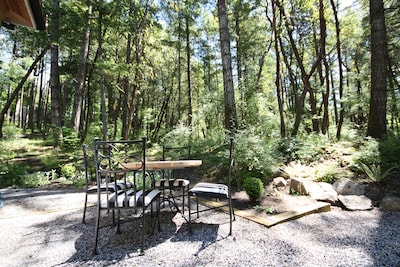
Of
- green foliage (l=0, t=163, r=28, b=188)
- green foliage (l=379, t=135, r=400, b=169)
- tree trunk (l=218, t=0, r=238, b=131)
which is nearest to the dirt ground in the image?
green foliage (l=379, t=135, r=400, b=169)

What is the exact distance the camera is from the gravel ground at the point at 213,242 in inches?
74.3

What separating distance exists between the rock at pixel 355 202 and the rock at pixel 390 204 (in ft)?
0.44

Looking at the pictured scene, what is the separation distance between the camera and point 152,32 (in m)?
10.1

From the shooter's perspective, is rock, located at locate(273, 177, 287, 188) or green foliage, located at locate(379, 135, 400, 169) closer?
green foliage, located at locate(379, 135, 400, 169)

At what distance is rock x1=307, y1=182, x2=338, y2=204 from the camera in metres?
3.39

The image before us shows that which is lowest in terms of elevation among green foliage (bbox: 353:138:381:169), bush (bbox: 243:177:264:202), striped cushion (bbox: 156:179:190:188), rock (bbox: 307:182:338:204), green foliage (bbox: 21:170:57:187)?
green foliage (bbox: 21:170:57:187)

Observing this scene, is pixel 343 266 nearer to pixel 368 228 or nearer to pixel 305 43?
pixel 368 228

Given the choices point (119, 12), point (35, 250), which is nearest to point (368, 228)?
point (35, 250)

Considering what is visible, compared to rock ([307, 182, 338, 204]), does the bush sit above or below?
above

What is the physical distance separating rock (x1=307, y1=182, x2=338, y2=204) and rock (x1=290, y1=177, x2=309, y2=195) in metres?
0.08

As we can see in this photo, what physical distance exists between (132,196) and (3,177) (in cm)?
584

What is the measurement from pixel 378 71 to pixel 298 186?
3381 mm

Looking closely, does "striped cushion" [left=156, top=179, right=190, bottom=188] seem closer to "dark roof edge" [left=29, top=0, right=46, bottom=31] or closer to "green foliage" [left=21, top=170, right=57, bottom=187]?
"dark roof edge" [left=29, top=0, right=46, bottom=31]

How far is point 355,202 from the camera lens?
3201 mm
